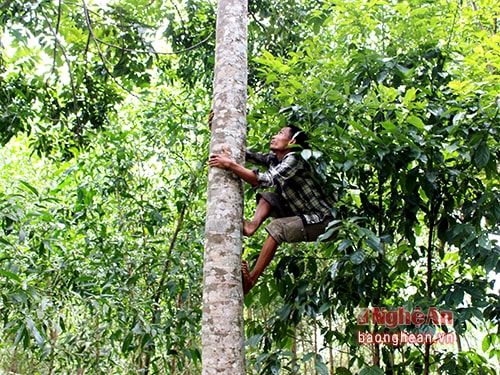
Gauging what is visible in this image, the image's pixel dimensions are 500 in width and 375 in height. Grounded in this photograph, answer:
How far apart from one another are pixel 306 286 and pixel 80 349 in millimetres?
2044

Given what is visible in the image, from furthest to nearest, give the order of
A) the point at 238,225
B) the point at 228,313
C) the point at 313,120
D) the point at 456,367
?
1. the point at 313,120
2. the point at 456,367
3. the point at 238,225
4. the point at 228,313

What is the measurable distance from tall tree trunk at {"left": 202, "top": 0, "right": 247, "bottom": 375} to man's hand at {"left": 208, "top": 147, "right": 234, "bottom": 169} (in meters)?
0.03

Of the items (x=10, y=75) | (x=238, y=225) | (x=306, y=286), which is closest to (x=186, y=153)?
(x=10, y=75)

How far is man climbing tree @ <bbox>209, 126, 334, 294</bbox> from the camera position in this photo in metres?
2.65

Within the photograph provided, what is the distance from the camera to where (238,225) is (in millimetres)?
2020

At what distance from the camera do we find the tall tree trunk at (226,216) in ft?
5.99

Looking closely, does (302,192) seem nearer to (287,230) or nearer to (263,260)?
(287,230)

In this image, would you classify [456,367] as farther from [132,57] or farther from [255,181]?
[132,57]

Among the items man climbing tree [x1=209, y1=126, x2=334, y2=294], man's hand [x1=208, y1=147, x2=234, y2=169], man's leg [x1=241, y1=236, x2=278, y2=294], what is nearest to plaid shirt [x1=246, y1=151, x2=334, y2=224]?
man climbing tree [x1=209, y1=126, x2=334, y2=294]

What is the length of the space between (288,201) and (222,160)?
89 centimetres

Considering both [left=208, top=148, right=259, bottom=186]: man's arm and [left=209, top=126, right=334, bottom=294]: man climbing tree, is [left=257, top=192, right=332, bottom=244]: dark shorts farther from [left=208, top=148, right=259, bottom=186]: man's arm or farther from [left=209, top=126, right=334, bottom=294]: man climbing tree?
[left=208, top=148, right=259, bottom=186]: man's arm

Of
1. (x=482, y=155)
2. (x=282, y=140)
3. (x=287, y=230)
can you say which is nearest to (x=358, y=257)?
(x=287, y=230)

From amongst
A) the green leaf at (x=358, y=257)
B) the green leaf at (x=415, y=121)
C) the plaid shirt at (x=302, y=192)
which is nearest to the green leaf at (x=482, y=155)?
the green leaf at (x=415, y=121)

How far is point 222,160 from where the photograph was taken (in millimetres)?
2078
